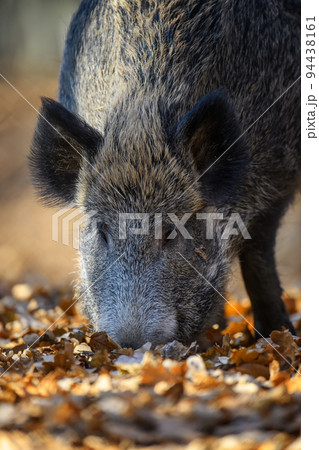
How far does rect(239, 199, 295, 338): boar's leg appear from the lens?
4.85 m

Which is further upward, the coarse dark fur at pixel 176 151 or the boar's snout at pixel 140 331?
the coarse dark fur at pixel 176 151

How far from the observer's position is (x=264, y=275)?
16.0ft

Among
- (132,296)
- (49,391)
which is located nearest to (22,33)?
(132,296)

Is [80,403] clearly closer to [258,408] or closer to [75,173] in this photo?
[258,408]

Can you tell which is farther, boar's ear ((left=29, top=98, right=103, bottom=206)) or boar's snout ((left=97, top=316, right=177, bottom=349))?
boar's ear ((left=29, top=98, right=103, bottom=206))

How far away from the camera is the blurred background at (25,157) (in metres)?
8.40

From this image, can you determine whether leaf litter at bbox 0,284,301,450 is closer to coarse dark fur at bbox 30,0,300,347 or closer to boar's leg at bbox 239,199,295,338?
coarse dark fur at bbox 30,0,300,347

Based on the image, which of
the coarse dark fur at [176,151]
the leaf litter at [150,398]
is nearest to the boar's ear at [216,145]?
the coarse dark fur at [176,151]

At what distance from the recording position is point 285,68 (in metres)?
4.57

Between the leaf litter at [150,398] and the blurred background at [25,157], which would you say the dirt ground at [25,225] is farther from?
the leaf litter at [150,398]

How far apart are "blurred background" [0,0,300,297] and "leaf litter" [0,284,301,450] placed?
4029 millimetres

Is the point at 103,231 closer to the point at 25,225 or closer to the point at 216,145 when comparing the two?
the point at 216,145

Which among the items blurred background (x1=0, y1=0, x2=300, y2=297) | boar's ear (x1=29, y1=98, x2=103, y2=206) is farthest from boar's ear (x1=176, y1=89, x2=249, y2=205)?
blurred background (x1=0, y1=0, x2=300, y2=297)

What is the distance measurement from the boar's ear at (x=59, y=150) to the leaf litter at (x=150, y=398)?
4.21ft
